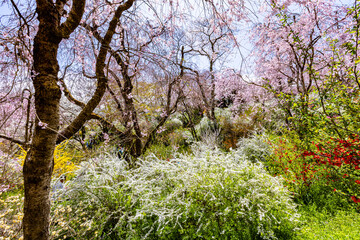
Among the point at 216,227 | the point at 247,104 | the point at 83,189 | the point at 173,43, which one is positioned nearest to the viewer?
the point at 216,227

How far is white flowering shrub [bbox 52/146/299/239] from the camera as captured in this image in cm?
195

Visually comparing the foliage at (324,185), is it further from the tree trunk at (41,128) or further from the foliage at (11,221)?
the foliage at (11,221)

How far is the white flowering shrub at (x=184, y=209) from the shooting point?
6.40 ft

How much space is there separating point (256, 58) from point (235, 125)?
3198mm

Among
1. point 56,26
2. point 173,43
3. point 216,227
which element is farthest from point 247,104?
point 56,26

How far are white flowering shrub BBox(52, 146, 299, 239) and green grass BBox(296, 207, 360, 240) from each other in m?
0.25

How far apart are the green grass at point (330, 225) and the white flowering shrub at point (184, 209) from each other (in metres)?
0.25

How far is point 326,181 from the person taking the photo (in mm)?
3113

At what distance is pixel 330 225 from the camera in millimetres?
2273

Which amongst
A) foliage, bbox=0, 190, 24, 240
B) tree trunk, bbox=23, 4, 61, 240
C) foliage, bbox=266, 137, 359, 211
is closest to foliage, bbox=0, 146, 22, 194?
foliage, bbox=0, 190, 24, 240

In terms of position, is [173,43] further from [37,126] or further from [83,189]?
[83,189]

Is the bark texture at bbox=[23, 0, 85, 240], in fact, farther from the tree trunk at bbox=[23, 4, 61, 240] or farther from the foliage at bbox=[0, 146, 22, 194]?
the foliage at bbox=[0, 146, 22, 194]

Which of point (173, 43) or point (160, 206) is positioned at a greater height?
point (173, 43)

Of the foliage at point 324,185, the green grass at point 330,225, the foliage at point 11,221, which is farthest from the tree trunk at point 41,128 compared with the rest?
the foliage at point 324,185
